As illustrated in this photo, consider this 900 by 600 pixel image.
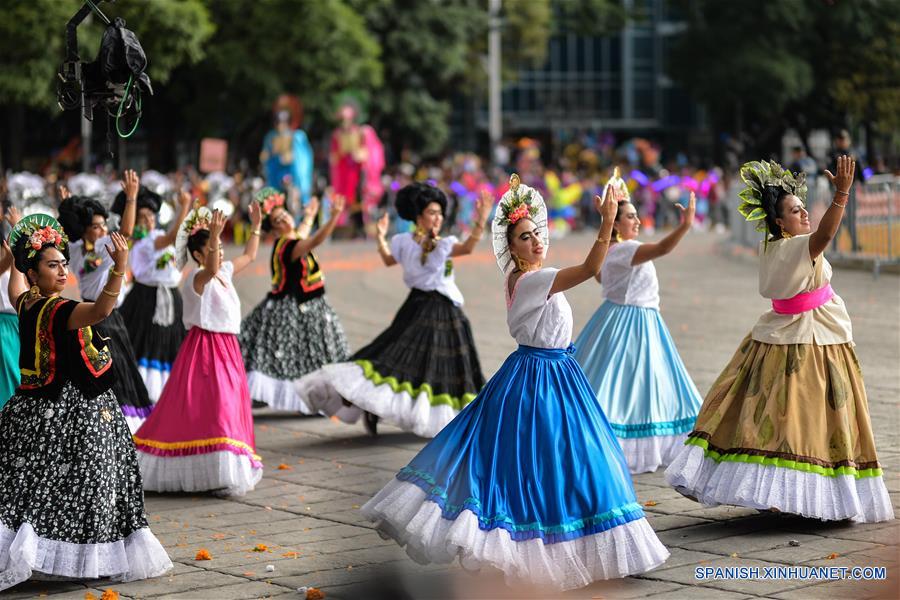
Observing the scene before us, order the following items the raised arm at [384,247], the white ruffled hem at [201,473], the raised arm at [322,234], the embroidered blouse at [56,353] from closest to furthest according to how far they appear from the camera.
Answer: the embroidered blouse at [56,353]
the white ruffled hem at [201,473]
the raised arm at [322,234]
the raised arm at [384,247]

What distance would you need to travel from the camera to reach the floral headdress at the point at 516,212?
720 centimetres

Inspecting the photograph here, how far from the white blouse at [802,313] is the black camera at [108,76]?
11.2 feet

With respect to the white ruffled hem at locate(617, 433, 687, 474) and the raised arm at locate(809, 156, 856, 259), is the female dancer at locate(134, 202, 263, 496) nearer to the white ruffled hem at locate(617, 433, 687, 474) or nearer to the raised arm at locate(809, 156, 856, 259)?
the white ruffled hem at locate(617, 433, 687, 474)

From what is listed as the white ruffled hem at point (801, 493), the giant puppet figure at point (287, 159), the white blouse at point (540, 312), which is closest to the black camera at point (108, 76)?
the white blouse at point (540, 312)

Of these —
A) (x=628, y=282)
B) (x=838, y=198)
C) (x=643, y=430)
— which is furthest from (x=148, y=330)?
(x=838, y=198)

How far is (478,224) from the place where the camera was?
33.3 feet

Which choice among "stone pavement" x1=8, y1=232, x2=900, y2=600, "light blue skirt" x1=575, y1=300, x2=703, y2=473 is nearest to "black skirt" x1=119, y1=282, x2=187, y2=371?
"stone pavement" x1=8, y1=232, x2=900, y2=600

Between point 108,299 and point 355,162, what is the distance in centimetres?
2945

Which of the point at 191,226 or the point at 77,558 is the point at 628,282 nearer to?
the point at 191,226

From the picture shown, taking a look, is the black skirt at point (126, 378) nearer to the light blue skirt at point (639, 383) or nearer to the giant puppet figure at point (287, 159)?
the light blue skirt at point (639, 383)

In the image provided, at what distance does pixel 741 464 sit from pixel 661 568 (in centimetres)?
87

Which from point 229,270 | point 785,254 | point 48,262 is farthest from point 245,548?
point 785,254

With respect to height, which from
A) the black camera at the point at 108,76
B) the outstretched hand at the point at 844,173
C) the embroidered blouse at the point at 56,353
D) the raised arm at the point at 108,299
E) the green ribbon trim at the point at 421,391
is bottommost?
the green ribbon trim at the point at 421,391

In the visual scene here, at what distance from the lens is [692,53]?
49000 millimetres
